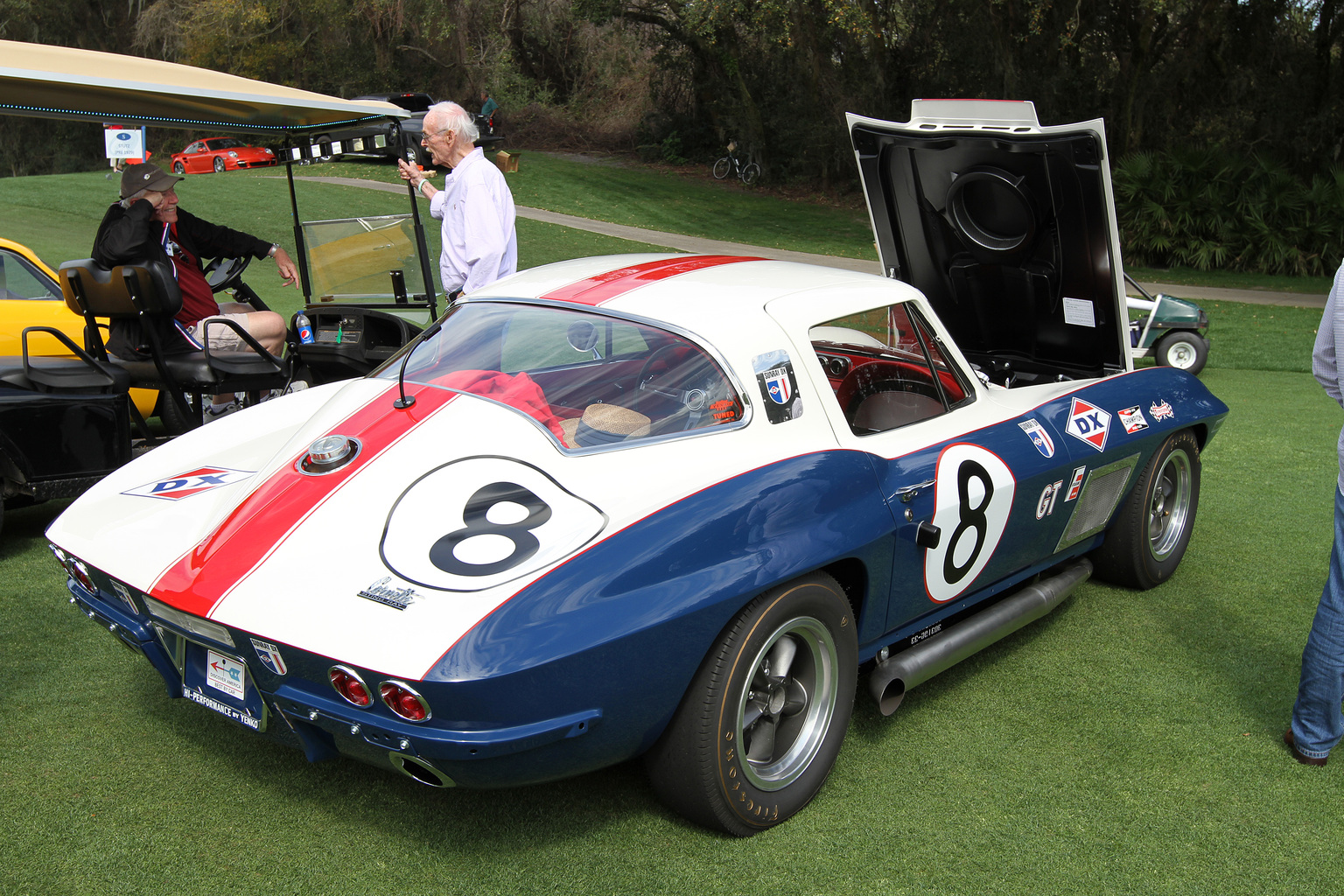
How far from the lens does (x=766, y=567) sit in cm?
271

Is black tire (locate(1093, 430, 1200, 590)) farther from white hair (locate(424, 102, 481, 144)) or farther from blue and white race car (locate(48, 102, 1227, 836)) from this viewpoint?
white hair (locate(424, 102, 481, 144))

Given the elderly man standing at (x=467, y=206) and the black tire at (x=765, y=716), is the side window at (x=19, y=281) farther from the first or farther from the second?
the black tire at (x=765, y=716)

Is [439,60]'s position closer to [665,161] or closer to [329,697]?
[665,161]

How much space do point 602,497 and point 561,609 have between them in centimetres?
39

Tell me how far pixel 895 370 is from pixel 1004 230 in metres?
1.46

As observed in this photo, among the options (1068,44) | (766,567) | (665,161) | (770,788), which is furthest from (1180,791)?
(665,161)

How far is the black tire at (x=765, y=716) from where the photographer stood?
2.67 m

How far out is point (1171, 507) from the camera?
4.83m

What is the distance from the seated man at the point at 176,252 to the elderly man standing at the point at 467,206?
129 centimetres

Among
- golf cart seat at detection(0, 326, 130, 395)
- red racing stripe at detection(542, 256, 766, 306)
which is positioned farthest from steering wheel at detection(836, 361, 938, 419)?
golf cart seat at detection(0, 326, 130, 395)

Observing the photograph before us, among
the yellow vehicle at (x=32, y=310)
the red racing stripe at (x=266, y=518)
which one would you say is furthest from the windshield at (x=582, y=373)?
Answer: the yellow vehicle at (x=32, y=310)

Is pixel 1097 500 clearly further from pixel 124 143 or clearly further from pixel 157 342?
pixel 124 143

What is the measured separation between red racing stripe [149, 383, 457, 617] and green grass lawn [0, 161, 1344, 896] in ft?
2.38

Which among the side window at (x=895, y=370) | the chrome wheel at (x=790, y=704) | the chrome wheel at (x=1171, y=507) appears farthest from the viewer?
the chrome wheel at (x=1171, y=507)
